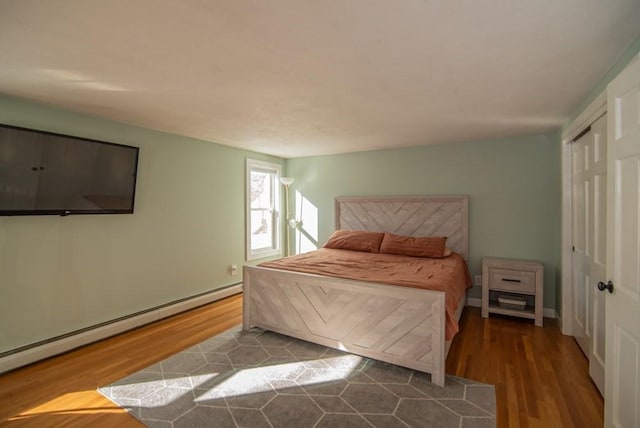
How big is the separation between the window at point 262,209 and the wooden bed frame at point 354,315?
6.04 feet

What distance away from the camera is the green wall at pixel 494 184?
363cm

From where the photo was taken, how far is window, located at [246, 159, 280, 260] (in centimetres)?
487

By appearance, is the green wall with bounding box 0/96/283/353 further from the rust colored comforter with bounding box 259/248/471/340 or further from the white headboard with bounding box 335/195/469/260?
the white headboard with bounding box 335/195/469/260

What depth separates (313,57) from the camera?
179 centimetres

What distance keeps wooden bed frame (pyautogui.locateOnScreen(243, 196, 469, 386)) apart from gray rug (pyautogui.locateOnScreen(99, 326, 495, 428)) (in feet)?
0.51

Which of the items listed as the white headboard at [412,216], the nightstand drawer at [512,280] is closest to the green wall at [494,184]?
the white headboard at [412,216]

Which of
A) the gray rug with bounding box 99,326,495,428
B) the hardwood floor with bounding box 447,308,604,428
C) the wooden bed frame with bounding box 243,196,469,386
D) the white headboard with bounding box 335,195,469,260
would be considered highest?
the white headboard with bounding box 335,195,469,260

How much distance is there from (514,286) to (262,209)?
149 inches

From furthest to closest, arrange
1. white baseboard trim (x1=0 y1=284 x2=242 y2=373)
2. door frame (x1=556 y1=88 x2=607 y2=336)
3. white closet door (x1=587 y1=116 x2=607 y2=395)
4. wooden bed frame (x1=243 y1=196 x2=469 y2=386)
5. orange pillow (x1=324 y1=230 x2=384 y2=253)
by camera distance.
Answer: orange pillow (x1=324 y1=230 x2=384 y2=253) → door frame (x1=556 y1=88 x2=607 y2=336) → white baseboard trim (x1=0 y1=284 x2=242 y2=373) → wooden bed frame (x1=243 y1=196 x2=469 y2=386) → white closet door (x1=587 y1=116 x2=607 y2=395)

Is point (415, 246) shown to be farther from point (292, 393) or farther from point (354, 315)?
point (292, 393)

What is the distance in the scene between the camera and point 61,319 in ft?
9.05

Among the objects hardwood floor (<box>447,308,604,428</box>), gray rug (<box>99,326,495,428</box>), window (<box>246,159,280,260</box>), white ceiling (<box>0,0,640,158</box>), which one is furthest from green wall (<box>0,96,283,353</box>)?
hardwood floor (<box>447,308,604,428</box>)

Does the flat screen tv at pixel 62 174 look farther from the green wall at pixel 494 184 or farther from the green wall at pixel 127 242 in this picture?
the green wall at pixel 494 184

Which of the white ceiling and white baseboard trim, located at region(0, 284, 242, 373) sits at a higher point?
the white ceiling
